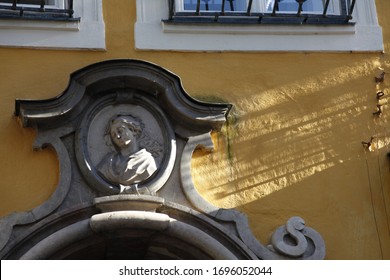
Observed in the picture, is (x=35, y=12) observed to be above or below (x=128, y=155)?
above

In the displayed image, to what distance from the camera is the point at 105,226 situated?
7.55 meters

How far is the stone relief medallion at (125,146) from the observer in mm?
7738

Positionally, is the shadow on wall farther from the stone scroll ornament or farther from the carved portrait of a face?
the carved portrait of a face

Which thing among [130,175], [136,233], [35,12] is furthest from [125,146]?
[35,12]

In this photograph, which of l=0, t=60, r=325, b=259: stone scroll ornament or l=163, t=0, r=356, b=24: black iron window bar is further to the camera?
l=163, t=0, r=356, b=24: black iron window bar

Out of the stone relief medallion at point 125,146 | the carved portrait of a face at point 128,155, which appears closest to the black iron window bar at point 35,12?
the stone relief medallion at point 125,146

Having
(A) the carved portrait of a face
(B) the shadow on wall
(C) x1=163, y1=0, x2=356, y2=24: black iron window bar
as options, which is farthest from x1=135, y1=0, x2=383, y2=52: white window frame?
(A) the carved portrait of a face

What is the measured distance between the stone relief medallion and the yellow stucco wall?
0.23 m

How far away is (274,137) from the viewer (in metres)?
8.09

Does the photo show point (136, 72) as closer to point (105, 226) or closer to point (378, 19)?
point (105, 226)

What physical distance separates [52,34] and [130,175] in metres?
1.14

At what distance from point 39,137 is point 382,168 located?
86.2 inches

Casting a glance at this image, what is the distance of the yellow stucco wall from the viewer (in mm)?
7836

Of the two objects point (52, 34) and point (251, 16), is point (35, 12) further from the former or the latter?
A: point (251, 16)
